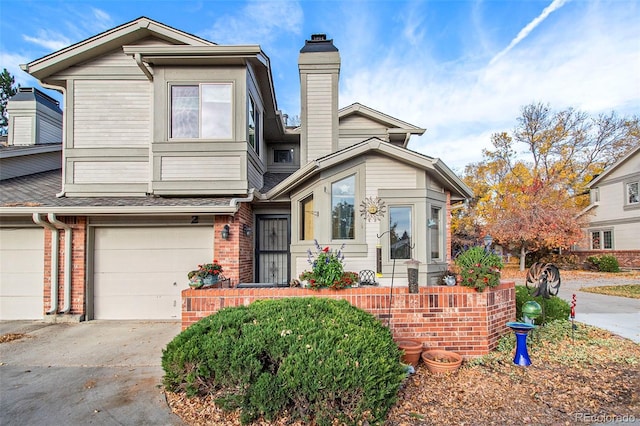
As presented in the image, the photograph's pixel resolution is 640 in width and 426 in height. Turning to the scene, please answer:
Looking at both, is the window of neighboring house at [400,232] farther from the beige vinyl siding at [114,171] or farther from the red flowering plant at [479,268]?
the beige vinyl siding at [114,171]

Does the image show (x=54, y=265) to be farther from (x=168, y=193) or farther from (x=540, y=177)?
(x=540, y=177)

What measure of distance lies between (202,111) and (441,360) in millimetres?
6853

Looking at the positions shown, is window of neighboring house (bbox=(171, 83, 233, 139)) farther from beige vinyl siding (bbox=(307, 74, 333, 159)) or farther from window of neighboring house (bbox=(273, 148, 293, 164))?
window of neighboring house (bbox=(273, 148, 293, 164))

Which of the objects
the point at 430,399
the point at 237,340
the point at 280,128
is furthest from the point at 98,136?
the point at 430,399

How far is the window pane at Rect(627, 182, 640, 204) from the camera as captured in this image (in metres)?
19.2

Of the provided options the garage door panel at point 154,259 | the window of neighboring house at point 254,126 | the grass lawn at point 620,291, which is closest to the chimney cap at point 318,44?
the window of neighboring house at point 254,126

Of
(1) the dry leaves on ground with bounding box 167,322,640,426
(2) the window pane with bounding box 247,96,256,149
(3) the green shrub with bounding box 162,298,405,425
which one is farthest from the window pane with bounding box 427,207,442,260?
(2) the window pane with bounding box 247,96,256,149

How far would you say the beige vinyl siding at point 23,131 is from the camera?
11.1 m

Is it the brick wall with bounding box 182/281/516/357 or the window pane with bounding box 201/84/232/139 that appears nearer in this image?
the brick wall with bounding box 182/281/516/357

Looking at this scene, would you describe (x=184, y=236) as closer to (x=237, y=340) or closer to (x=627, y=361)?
(x=237, y=340)

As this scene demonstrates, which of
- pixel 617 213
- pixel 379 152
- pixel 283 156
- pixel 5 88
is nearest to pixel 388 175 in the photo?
pixel 379 152

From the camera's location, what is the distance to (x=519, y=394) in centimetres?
370

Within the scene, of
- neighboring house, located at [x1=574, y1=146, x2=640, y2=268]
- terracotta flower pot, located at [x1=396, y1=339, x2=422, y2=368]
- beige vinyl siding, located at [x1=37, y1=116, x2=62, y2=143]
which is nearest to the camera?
terracotta flower pot, located at [x1=396, y1=339, x2=422, y2=368]

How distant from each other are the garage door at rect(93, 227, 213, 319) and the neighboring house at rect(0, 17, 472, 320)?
0.07ft
